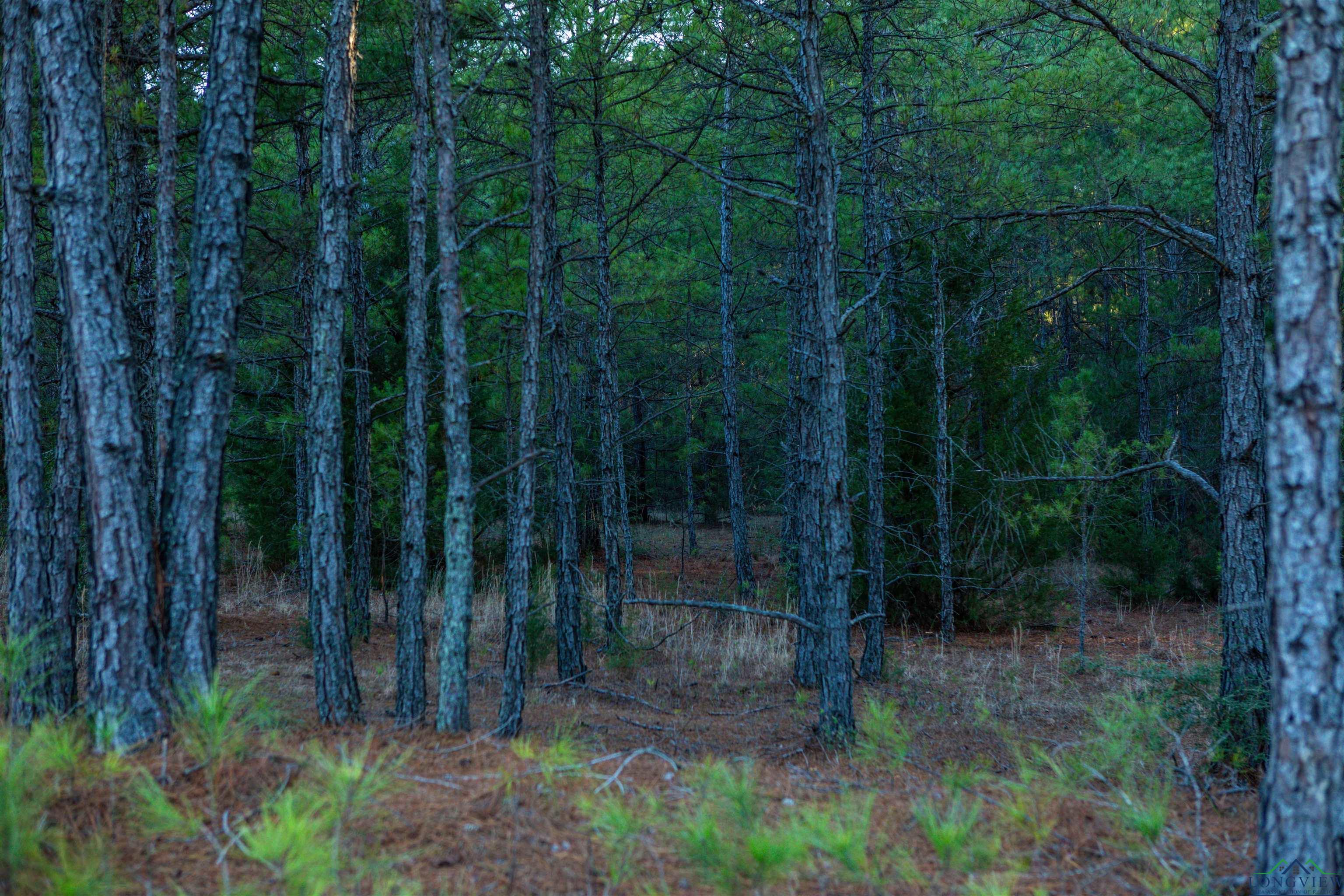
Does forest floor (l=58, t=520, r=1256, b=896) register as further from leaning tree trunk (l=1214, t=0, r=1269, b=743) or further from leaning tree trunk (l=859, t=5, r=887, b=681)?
leaning tree trunk (l=859, t=5, r=887, b=681)

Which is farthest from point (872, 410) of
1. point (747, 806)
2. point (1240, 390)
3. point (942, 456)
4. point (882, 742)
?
point (747, 806)

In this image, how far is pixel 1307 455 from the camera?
10.2 ft

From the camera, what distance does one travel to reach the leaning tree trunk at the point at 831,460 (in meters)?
6.18

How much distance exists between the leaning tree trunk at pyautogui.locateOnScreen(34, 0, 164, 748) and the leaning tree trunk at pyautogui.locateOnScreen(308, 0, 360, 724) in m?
1.67

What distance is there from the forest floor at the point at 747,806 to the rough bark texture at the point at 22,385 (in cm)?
185

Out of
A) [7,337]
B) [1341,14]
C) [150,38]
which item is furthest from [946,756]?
[150,38]

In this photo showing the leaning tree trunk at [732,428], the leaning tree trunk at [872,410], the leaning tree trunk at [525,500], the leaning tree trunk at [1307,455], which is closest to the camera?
the leaning tree trunk at [1307,455]

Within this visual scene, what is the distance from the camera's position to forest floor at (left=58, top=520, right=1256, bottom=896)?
3.34 meters

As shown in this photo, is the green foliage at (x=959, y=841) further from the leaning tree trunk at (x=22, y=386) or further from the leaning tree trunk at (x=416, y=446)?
the leaning tree trunk at (x=22, y=386)

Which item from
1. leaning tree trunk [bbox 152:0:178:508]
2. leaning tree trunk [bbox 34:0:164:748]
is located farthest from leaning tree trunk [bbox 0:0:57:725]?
leaning tree trunk [bbox 34:0:164:748]

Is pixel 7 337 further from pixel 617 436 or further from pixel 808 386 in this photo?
pixel 617 436

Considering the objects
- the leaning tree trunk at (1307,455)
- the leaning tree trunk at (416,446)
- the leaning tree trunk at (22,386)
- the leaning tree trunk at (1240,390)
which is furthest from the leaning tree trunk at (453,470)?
the leaning tree trunk at (1240,390)

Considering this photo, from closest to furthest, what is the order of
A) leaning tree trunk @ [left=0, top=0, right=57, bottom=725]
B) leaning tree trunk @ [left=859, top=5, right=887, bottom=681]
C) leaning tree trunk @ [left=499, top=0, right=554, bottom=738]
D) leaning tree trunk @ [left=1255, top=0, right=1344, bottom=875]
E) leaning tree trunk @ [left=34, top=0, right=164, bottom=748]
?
1. leaning tree trunk @ [left=1255, top=0, right=1344, bottom=875]
2. leaning tree trunk @ [left=34, top=0, right=164, bottom=748]
3. leaning tree trunk @ [left=0, top=0, right=57, bottom=725]
4. leaning tree trunk @ [left=499, top=0, right=554, bottom=738]
5. leaning tree trunk @ [left=859, top=5, right=887, bottom=681]

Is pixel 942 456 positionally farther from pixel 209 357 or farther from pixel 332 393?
pixel 209 357
